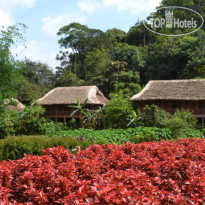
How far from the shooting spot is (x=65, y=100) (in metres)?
29.2

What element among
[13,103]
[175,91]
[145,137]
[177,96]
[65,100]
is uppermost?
[175,91]

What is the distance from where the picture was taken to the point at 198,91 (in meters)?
25.3

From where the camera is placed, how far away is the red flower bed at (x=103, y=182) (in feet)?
9.21

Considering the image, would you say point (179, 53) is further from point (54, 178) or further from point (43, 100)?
point (54, 178)

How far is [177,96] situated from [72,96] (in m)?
9.35

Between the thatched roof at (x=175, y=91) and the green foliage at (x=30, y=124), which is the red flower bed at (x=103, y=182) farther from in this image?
the thatched roof at (x=175, y=91)

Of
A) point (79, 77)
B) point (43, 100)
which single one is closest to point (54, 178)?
point (43, 100)

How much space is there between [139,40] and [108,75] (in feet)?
39.9

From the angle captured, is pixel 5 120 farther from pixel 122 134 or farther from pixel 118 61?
pixel 118 61

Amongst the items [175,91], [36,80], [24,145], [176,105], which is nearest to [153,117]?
[175,91]

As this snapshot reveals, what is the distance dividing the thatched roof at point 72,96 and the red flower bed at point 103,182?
77.7ft

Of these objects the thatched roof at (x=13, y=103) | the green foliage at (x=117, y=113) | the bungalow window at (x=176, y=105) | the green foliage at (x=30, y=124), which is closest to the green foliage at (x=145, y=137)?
the thatched roof at (x=13, y=103)

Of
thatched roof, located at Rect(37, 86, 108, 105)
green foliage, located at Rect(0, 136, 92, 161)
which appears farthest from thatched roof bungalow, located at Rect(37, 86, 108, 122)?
green foliage, located at Rect(0, 136, 92, 161)

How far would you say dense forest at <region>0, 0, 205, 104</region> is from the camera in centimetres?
3516
